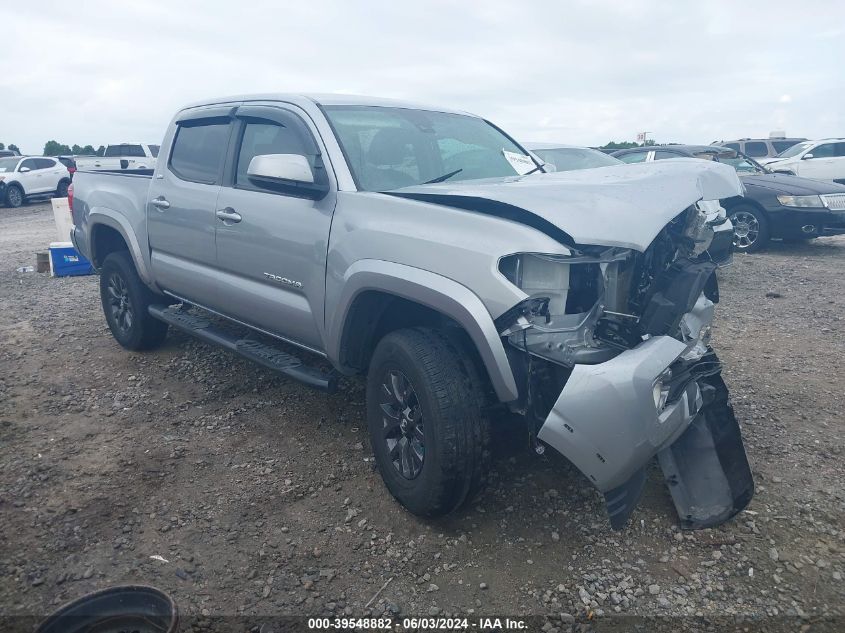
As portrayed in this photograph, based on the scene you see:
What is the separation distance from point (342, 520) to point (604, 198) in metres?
1.86

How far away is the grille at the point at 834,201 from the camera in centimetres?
879

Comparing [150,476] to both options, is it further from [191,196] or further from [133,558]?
[191,196]

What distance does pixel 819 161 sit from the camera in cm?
1598

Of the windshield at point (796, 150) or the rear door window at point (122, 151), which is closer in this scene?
the windshield at point (796, 150)

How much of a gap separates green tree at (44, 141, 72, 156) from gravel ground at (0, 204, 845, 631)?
130 feet

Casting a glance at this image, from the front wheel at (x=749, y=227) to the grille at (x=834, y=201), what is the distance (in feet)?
2.42

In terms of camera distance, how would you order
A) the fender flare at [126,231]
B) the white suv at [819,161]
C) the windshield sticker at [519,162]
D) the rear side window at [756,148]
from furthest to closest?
the rear side window at [756,148], the white suv at [819,161], the fender flare at [126,231], the windshield sticker at [519,162]

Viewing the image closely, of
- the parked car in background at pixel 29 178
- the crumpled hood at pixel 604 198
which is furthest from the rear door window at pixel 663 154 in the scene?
the parked car in background at pixel 29 178

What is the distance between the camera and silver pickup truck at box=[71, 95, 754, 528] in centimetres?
257

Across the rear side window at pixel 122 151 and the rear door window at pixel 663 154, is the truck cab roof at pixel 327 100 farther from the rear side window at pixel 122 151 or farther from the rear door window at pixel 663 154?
the rear side window at pixel 122 151

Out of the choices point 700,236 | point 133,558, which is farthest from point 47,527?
point 700,236

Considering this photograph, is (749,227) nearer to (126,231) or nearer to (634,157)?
(634,157)

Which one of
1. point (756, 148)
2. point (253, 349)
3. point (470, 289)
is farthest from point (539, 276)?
point (756, 148)

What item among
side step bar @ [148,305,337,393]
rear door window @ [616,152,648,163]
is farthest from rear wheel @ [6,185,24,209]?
side step bar @ [148,305,337,393]
